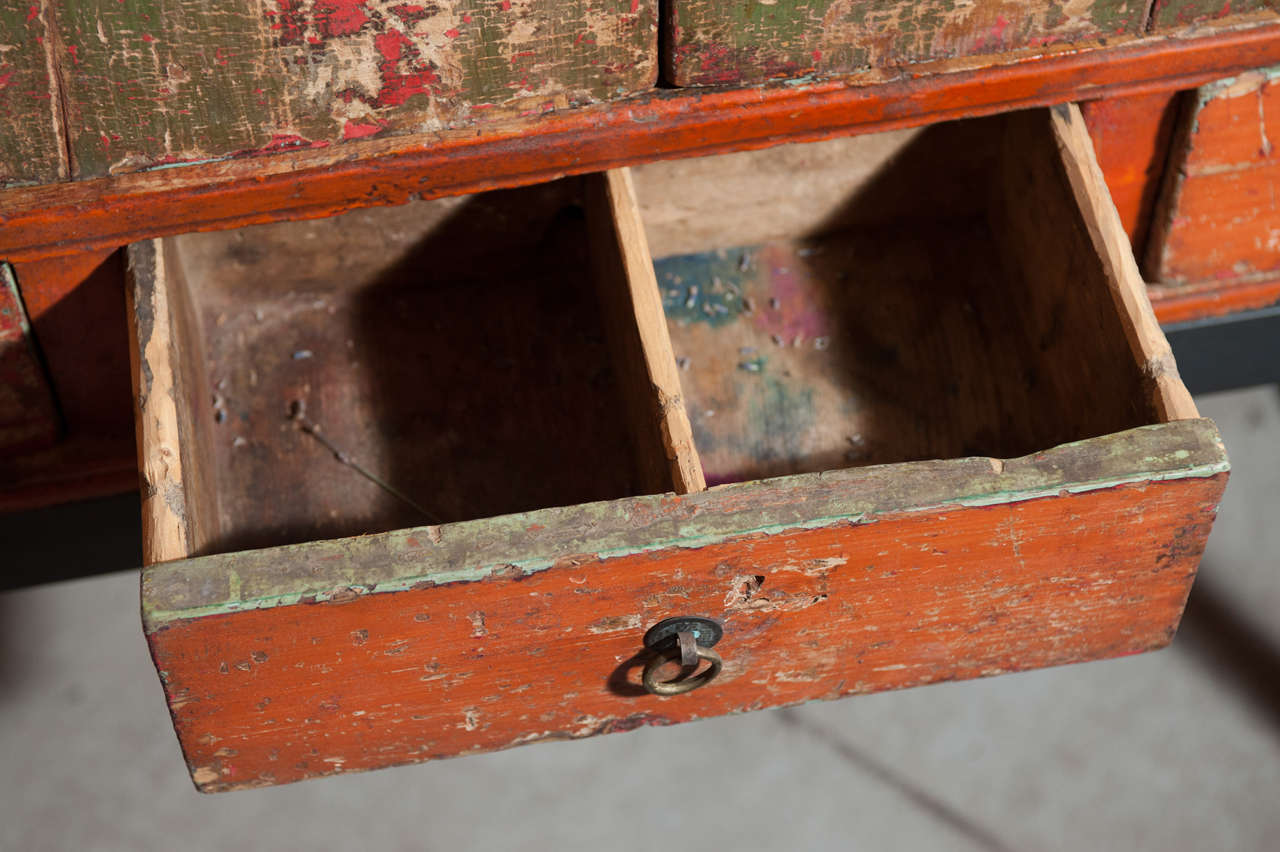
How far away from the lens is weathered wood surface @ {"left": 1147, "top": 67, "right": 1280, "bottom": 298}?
1210mm

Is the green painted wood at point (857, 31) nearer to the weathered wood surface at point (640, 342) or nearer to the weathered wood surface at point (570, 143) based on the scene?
the weathered wood surface at point (570, 143)

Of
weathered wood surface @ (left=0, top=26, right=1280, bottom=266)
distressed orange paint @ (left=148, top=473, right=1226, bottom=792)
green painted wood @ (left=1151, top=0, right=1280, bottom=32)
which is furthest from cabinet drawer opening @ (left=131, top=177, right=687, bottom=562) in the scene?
green painted wood @ (left=1151, top=0, right=1280, bottom=32)

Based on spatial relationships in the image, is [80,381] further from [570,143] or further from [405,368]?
[570,143]

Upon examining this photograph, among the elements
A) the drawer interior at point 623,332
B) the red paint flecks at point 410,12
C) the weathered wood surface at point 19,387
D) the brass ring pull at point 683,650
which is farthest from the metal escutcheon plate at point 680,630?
the weathered wood surface at point 19,387

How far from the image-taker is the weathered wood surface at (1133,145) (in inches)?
47.4

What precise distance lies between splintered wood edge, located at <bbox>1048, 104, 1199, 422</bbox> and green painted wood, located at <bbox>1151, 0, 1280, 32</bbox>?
0.09 m

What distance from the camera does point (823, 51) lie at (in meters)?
Result: 1.12

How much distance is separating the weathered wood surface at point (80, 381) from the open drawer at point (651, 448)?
0.21 ft

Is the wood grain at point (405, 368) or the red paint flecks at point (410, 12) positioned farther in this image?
the wood grain at point (405, 368)

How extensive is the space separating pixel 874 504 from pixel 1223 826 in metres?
Answer: 1.13

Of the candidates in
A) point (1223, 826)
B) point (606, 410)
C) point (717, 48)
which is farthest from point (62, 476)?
point (1223, 826)

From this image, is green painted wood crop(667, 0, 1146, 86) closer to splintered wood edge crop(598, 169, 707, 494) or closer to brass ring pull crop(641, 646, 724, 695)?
splintered wood edge crop(598, 169, 707, 494)

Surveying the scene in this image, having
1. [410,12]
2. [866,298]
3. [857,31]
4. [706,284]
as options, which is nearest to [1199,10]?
[857,31]

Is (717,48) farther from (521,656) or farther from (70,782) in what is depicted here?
(70,782)
